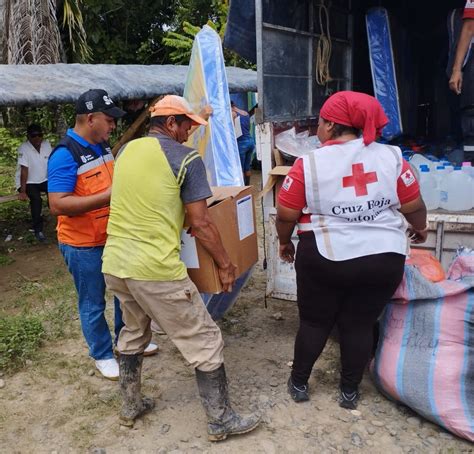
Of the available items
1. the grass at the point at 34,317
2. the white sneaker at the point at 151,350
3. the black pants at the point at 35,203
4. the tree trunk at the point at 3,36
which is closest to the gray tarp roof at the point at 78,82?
the black pants at the point at 35,203

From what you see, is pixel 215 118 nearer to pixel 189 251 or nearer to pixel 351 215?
pixel 189 251

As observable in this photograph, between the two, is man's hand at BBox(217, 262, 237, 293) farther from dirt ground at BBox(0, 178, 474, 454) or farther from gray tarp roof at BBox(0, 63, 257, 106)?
gray tarp roof at BBox(0, 63, 257, 106)

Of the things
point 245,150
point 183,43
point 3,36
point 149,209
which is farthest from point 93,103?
point 183,43

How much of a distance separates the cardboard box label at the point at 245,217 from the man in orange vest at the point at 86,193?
69 centimetres

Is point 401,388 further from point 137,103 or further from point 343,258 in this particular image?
point 137,103

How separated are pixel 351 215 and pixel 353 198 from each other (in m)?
0.08

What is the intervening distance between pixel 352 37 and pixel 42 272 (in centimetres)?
385

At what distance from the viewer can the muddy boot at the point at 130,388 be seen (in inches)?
101

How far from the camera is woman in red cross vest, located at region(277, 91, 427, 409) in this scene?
231cm

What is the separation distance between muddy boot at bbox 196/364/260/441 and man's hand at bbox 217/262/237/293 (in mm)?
377

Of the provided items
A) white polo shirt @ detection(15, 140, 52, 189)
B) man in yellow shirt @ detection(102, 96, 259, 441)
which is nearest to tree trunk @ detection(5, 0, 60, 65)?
white polo shirt @ detection(15, 140, 52, 189)

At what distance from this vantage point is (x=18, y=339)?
3570 mm

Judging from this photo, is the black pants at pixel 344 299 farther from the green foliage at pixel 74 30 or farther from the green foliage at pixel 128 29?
the green foliage at pixel 128 29

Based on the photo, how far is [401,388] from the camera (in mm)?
2586
